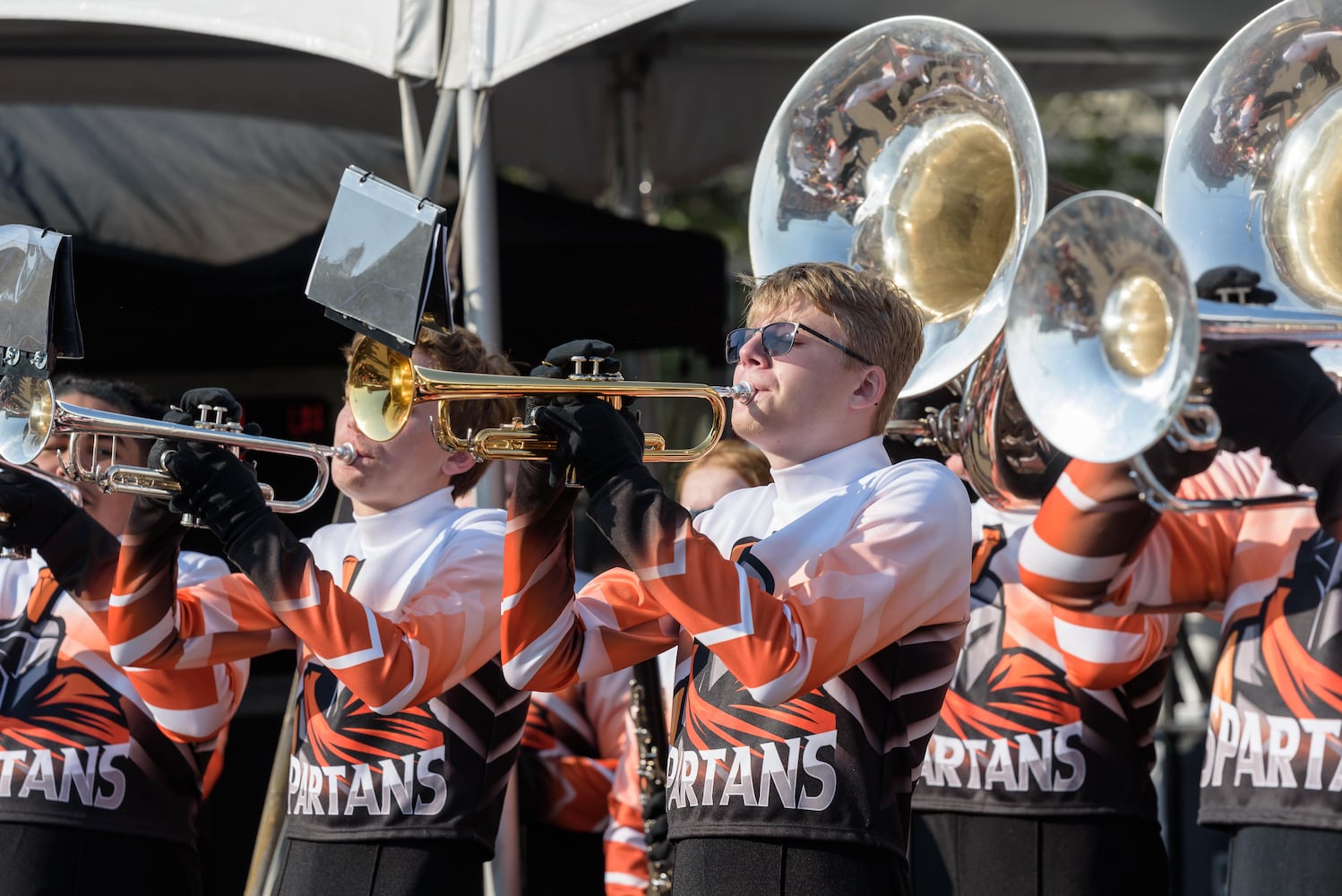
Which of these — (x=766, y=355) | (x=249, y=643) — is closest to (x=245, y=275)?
(x=249, y=643)

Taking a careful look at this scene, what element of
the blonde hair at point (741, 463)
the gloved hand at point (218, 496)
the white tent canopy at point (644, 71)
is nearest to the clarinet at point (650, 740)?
the blonde hair at point (741, 463)

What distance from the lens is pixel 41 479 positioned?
3430 mm

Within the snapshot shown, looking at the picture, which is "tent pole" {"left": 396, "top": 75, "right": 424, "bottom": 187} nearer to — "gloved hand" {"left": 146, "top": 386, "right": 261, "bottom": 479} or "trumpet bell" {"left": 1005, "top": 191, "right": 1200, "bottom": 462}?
"gloved hand" {"left": 146, "top": 386, "right": 261, "bottom": 479}

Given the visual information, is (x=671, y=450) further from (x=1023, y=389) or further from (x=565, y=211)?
(x=565, y=211)

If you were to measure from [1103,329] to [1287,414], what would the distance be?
1.21ft

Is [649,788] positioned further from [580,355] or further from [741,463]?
[580,355]

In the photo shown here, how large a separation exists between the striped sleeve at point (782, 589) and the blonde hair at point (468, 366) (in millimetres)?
581

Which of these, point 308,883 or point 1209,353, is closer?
point 1209,353

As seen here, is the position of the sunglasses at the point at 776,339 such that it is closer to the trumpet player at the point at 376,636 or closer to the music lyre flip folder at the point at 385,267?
the music lyre flip folder at the point at 385,267

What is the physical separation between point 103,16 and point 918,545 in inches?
Result: 110

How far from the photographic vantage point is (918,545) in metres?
2.47

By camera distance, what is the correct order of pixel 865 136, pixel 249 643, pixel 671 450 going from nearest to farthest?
1. pixel 671 450
2. pixel 249 643
3. pixel 865 136

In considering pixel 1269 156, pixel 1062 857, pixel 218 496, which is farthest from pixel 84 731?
pixel 1269 156

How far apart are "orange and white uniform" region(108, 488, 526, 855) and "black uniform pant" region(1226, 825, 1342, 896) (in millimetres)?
1348
